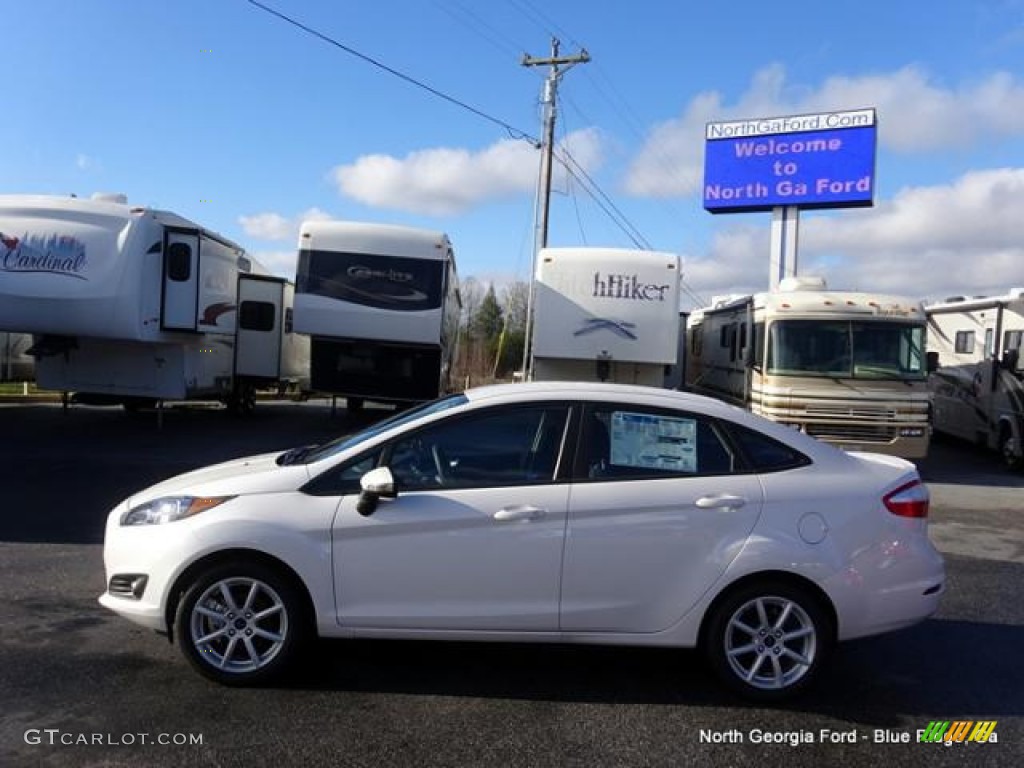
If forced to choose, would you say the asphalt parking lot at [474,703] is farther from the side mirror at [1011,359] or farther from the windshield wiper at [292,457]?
the side mirror at [1011,359]

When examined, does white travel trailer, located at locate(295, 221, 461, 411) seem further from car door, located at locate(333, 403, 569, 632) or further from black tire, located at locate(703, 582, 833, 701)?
black tire, located at locate(703, 582, 833, 701)

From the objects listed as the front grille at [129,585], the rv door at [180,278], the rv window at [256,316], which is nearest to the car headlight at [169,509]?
the front grille at [129,585]

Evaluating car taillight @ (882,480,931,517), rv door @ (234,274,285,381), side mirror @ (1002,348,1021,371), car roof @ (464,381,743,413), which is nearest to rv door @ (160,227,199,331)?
rv door @ (234,274,285,381)

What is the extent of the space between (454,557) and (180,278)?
12.0 meters

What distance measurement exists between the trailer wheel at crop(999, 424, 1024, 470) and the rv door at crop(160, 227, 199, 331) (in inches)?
561

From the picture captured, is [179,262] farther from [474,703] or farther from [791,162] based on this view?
[791,162]

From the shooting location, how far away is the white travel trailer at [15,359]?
63.3ft

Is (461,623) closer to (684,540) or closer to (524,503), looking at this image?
(524,503)

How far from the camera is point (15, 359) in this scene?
20.2 meters

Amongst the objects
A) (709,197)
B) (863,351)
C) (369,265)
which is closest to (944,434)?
(863,351)

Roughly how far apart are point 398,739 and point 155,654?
1.74m

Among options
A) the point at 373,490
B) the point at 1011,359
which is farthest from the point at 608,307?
the point at 373,490

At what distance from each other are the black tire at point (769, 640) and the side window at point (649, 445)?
680mm

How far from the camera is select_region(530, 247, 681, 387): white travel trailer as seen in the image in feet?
47.2
